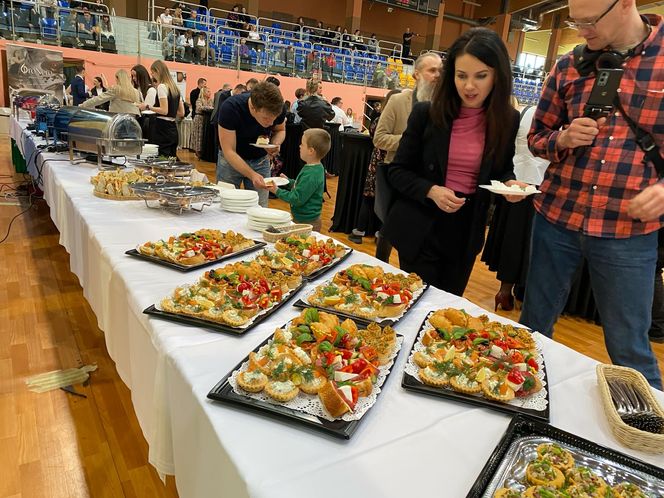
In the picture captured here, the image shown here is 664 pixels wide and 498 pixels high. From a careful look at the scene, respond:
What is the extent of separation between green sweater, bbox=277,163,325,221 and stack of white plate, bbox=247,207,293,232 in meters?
0.68

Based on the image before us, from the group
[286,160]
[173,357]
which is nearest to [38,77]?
[286,160]

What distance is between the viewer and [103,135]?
9.84 feet

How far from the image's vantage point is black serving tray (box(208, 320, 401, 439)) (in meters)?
0.82

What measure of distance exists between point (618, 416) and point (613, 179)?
0.73m

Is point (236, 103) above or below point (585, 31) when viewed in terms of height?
below

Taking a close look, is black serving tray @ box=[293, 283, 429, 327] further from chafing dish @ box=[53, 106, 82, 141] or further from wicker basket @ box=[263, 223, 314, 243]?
chafing dish @ box=[53, 106, 82, 141]

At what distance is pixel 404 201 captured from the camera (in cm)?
189

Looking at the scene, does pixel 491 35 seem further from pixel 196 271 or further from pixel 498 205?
pixel 498 205

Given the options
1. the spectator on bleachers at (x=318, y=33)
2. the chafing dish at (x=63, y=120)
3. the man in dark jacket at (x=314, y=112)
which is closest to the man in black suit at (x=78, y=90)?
the man in dark jacket at (x=314, y=112)

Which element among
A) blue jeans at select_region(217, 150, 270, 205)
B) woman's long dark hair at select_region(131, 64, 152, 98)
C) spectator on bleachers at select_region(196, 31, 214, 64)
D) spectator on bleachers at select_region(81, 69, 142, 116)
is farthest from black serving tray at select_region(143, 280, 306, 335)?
spectator on bleachers at select_region(196, 31, 214, 64)

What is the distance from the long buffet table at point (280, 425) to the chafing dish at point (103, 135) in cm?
177

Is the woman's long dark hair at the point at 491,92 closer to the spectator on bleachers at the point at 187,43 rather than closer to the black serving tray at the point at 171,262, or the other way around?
the black serving tray at the point at 171,262

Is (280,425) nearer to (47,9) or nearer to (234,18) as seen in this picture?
(47,9)

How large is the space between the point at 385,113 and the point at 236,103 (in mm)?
1072
